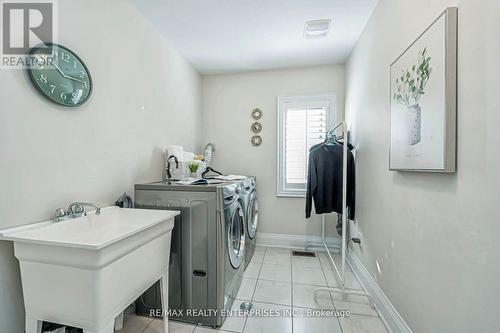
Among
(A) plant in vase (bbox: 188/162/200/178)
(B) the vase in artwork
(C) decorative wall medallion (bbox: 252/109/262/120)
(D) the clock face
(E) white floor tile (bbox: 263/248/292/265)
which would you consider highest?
(C) decorative wall medallion (bbox: 252/109/262/120)


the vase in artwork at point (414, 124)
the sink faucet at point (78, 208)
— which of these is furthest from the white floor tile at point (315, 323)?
the sink faucet at point (78, 208)

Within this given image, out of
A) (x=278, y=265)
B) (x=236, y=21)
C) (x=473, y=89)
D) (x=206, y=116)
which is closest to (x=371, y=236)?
(x=278, y=265)

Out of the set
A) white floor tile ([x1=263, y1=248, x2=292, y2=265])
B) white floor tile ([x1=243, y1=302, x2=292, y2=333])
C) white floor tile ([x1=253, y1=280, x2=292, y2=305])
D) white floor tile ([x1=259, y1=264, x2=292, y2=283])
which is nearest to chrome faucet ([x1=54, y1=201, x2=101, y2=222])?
white floor tile ([x1=243, y1=302, x2=292, y2=333])

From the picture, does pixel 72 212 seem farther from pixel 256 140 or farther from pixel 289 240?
pixel 289 240

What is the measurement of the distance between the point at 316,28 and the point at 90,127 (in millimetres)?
2133

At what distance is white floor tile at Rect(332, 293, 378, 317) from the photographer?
1.68m

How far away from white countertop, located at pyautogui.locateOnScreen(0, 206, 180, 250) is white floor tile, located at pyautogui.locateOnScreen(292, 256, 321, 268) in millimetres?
1766

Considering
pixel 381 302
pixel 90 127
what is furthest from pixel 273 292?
pixel 90 127

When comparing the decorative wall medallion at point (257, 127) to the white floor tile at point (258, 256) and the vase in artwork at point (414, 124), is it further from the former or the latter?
the vase in artwork at point (414, 124)

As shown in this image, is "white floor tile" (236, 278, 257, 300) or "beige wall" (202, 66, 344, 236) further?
"beige wall" (202, 66, 344, 236)

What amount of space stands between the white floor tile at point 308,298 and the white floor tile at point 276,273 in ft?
0.54

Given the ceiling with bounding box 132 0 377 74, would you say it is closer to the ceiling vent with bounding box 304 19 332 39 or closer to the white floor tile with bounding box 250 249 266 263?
the ceiling vent with bounding box 304 19 332 39

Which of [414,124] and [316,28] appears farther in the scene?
[316,28]

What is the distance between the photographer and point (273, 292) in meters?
1.94
